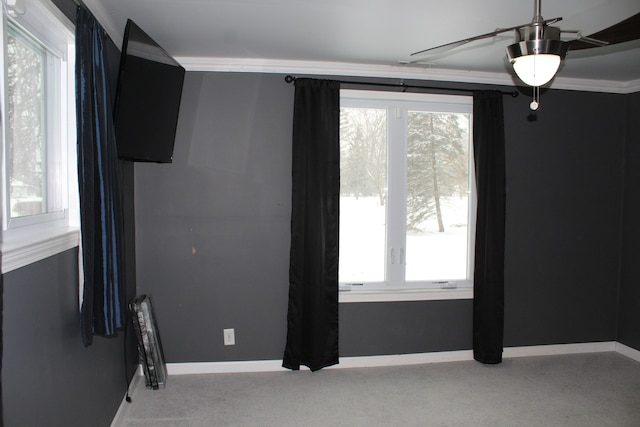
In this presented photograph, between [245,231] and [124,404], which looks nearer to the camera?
[124,404]

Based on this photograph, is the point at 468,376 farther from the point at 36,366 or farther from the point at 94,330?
the point at 36,366

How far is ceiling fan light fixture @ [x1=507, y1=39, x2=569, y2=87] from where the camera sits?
1685mm

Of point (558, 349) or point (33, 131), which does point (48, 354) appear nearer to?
point (33, 131)

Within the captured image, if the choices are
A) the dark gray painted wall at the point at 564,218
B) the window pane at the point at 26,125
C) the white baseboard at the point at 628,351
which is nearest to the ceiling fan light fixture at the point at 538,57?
the window pane at the point at 26,125

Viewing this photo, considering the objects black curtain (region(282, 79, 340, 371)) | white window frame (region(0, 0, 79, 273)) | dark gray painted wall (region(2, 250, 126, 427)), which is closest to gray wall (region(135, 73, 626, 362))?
black curtain (region(282, 79, 340, 371))

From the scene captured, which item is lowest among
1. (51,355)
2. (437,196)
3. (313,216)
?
(51,355)

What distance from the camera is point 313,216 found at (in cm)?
333

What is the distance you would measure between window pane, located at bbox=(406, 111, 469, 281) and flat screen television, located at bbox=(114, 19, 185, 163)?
6.01 ft

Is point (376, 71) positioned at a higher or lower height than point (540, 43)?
higher

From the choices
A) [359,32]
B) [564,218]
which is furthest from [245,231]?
[564,218]

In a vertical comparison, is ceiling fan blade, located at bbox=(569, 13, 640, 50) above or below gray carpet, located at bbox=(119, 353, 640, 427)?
above

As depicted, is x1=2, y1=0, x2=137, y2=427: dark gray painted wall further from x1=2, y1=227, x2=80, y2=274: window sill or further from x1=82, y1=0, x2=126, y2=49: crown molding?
x1=82, y1=0, x2=126, y2=49: crown molding

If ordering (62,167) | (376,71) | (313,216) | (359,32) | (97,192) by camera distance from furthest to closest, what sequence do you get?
1. (376,71)
2. (313,216)
3. (359,32)
4. (62,167)
5. (97,192)

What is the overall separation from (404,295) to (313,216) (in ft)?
3.29
